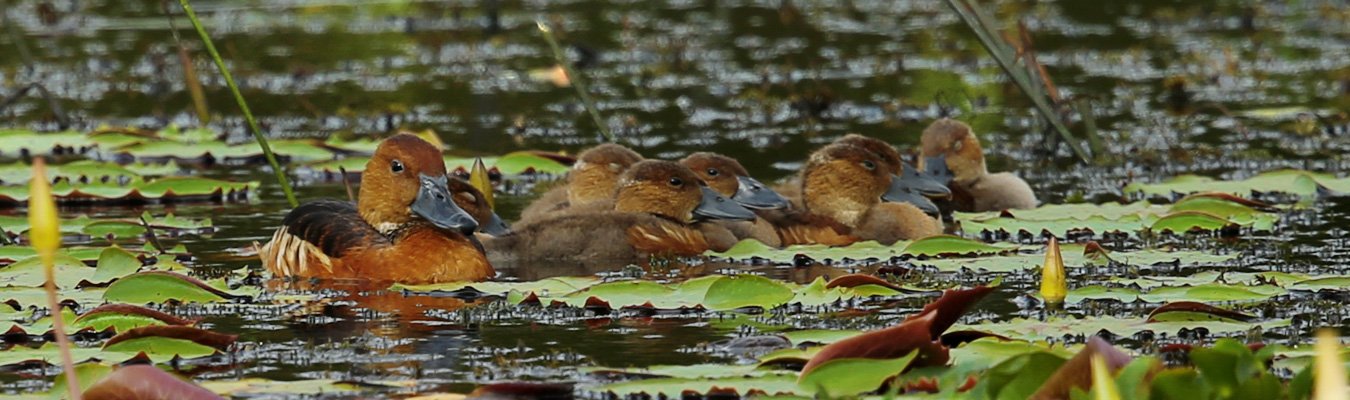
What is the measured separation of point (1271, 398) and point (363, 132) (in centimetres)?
904

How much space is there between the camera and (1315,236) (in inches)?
317

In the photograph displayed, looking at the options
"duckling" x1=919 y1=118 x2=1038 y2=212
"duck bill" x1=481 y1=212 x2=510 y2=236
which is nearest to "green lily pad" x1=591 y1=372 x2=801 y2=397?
"duck bill" x1=481 y1=212 x2=510 y2=236

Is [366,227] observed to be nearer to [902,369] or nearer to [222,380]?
[222,380]

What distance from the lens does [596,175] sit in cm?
920

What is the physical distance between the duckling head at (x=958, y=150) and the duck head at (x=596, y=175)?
1552mm

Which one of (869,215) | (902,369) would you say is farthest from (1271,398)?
(869,215)

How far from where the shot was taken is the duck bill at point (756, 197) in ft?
28.6

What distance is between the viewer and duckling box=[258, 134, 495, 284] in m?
7.34

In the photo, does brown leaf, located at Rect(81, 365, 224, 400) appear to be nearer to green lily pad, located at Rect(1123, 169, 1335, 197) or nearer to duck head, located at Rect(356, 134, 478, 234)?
duck head, located at Rect(356, 134, 478, 234)

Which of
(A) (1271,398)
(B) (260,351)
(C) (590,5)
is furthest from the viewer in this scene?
(C) (590,5)

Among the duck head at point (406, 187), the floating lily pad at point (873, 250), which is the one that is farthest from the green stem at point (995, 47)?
the duck head at point (406, 187)

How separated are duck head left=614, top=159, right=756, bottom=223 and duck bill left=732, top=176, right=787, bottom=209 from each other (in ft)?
0.54

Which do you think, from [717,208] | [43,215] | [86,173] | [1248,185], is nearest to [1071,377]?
[43,215]

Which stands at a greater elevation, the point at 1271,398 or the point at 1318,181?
the point at 1318,181
